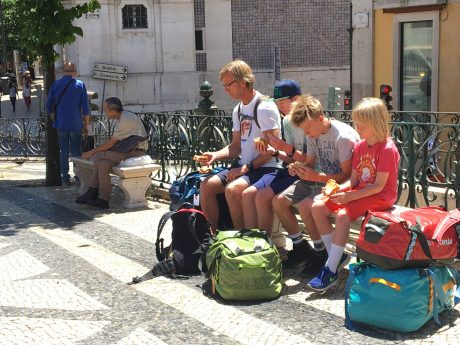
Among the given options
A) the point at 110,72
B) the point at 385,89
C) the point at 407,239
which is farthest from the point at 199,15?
the point at 407,239

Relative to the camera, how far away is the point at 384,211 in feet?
17.9

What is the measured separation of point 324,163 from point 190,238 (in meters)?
1.25

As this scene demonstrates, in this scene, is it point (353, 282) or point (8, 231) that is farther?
point (8, 231)

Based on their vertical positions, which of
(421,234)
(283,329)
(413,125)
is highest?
(413,125)

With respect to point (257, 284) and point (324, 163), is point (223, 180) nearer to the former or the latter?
point (324, 163)

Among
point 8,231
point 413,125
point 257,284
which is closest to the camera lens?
point 257,284

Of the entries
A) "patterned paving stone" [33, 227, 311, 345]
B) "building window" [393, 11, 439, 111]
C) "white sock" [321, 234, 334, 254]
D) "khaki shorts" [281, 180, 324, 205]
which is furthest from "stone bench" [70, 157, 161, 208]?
"building window" [393, 11, 439, 111]

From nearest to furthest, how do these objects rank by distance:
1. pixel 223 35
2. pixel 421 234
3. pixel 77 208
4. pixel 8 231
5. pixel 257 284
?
pixel 421 234, pixel 257 284, pixel 8 231, pixel 77 208, pixel 223 35

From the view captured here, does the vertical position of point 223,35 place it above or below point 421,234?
above

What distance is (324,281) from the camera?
5457mm

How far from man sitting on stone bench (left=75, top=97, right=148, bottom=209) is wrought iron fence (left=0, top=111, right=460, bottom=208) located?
694mm

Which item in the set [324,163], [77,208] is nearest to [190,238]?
[324,163]

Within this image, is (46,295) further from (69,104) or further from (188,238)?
(69,104)

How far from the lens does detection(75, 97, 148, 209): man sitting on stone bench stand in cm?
898
